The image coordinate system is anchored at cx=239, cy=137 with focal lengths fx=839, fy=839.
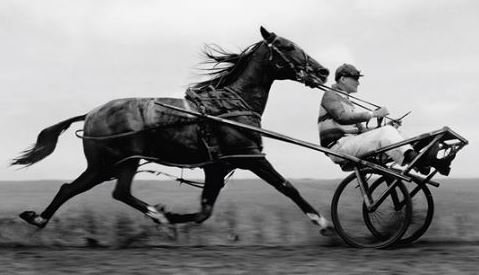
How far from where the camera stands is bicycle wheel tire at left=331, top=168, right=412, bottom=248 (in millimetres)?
8258

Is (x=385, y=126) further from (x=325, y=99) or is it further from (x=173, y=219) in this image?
(x=173, y=219)

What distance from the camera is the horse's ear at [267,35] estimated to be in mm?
8711

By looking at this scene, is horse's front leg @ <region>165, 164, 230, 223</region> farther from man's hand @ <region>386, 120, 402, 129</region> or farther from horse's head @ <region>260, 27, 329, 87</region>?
man's hand @ <region>386, 120, 402, 129</region>

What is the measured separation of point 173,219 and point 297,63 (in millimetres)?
2048

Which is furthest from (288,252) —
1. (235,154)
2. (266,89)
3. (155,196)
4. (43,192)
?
(43,192)

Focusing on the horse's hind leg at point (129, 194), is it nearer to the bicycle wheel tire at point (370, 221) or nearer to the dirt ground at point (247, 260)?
the dirt ground at point (247, 260)

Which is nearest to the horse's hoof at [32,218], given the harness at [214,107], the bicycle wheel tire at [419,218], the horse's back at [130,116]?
the horse's back at [130,116]

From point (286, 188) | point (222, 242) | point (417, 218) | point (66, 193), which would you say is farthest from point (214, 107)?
point (417, 218)

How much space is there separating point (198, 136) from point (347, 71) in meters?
1.70

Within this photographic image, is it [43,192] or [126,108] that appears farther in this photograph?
[43,192]

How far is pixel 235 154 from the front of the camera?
8438 mm

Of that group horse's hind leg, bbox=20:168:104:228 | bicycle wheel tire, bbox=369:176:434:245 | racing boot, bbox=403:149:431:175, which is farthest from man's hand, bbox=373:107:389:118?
horse's hind leg, bbox=20:168:104:228

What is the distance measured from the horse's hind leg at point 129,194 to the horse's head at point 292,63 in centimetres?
181

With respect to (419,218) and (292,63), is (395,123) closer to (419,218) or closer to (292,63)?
(419,218)
